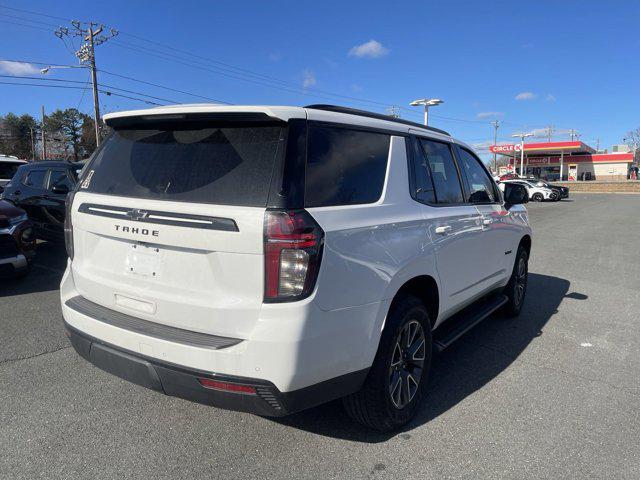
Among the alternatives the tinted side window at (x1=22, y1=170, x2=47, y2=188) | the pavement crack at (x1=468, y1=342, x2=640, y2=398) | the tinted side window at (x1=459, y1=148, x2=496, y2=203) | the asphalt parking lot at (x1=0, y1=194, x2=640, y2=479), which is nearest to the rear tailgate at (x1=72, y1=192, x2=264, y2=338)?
the asphalt parking lot at (x1=0, y1=194, x2=640, y2=479)

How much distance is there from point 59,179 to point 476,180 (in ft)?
24.7

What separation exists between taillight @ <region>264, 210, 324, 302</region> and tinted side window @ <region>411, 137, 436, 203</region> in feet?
3.92

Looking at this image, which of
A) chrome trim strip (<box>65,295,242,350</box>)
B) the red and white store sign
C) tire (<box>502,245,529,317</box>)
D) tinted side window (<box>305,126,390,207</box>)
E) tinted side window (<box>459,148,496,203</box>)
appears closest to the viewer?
chrome trim strip (<box>65,295,242,350</box>)

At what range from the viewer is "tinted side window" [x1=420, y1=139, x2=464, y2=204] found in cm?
365

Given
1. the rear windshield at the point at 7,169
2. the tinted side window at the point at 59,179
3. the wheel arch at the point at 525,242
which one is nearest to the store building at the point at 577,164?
the rear windshield at the point at 7,169

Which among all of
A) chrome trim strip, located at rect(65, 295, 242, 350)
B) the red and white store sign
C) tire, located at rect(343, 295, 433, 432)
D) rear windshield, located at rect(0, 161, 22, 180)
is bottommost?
tire, located at rect(343, 295, 433, 432)

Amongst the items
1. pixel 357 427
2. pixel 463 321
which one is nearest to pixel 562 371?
pixel 463 321

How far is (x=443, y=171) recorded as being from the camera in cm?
386

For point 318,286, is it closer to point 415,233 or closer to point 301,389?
point 301,389

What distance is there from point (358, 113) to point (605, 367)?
10.3ft

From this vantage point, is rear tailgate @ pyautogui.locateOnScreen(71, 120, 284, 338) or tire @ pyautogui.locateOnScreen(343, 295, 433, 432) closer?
rear tailgate @ pyautogui.locateOnScreen(71, 120, 284, 338)

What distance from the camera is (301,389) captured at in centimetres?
237

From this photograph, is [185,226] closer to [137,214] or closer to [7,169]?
[137,214]

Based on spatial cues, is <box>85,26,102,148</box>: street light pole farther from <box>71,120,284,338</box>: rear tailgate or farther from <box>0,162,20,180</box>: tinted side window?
<box>71,120,284,338</box>: rear tailgate
